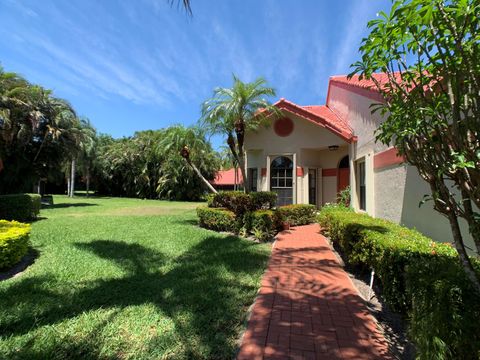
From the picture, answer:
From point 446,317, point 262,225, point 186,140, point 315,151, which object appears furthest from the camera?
point 315,151

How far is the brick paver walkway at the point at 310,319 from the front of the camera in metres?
3.46

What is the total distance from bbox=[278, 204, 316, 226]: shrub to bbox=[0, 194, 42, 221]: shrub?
36.1 ft

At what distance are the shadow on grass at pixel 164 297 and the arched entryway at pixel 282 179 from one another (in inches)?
321

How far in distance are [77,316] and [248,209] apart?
24.9 feet

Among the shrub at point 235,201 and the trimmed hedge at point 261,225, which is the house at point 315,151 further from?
the trimmed hedge at point 261,225

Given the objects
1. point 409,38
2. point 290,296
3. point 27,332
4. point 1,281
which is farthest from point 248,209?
point 409,38

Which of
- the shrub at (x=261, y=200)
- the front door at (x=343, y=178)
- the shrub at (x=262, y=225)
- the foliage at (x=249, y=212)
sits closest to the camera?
the shrub at (x=262, y=225)

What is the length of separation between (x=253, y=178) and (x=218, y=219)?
583 cm

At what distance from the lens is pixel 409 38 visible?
2.76 meters

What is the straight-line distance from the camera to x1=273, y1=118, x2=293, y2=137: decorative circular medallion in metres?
15.4

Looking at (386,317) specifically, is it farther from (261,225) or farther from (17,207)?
(17,207)

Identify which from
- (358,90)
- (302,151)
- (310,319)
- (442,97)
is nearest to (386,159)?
(358,90)

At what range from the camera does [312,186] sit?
15844 mm

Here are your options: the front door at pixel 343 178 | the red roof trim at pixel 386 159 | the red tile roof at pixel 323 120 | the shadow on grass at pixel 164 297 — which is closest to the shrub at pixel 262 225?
the shadow on grass at pixel 164 297
